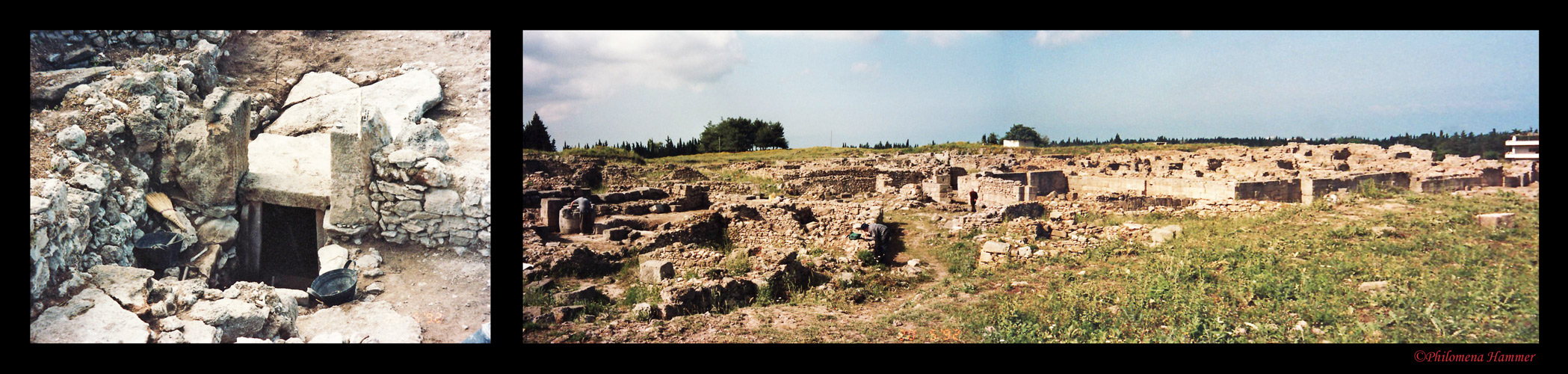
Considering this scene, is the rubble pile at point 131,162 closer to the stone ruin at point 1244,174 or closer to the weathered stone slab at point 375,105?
the weathered stone slab at point 375,105

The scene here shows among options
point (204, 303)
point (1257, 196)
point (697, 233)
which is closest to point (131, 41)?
point (204, 303)

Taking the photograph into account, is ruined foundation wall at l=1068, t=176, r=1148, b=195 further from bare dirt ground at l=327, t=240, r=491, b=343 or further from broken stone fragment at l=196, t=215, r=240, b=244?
broken stone fragment at l=196, t=215, r=240, b=244

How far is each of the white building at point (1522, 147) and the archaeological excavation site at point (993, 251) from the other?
8 centimetres

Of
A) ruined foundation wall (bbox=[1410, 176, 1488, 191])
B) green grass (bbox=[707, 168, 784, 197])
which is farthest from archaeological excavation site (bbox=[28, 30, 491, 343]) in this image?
ruined foundation wall (bbox=[1410, 176, 1488, 191])

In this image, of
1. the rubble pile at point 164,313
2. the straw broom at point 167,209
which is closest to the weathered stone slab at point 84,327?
the rubble pile at point 164,313

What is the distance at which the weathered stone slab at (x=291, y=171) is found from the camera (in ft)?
16.9

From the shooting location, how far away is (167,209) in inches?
187

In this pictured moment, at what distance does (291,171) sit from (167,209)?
0.85 metres

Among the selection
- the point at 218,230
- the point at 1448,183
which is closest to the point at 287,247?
the point at 218,230

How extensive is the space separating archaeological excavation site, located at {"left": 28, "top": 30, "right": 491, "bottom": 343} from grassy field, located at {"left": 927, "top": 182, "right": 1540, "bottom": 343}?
172 inches

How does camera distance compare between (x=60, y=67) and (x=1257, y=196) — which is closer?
(x=60, y=67)
